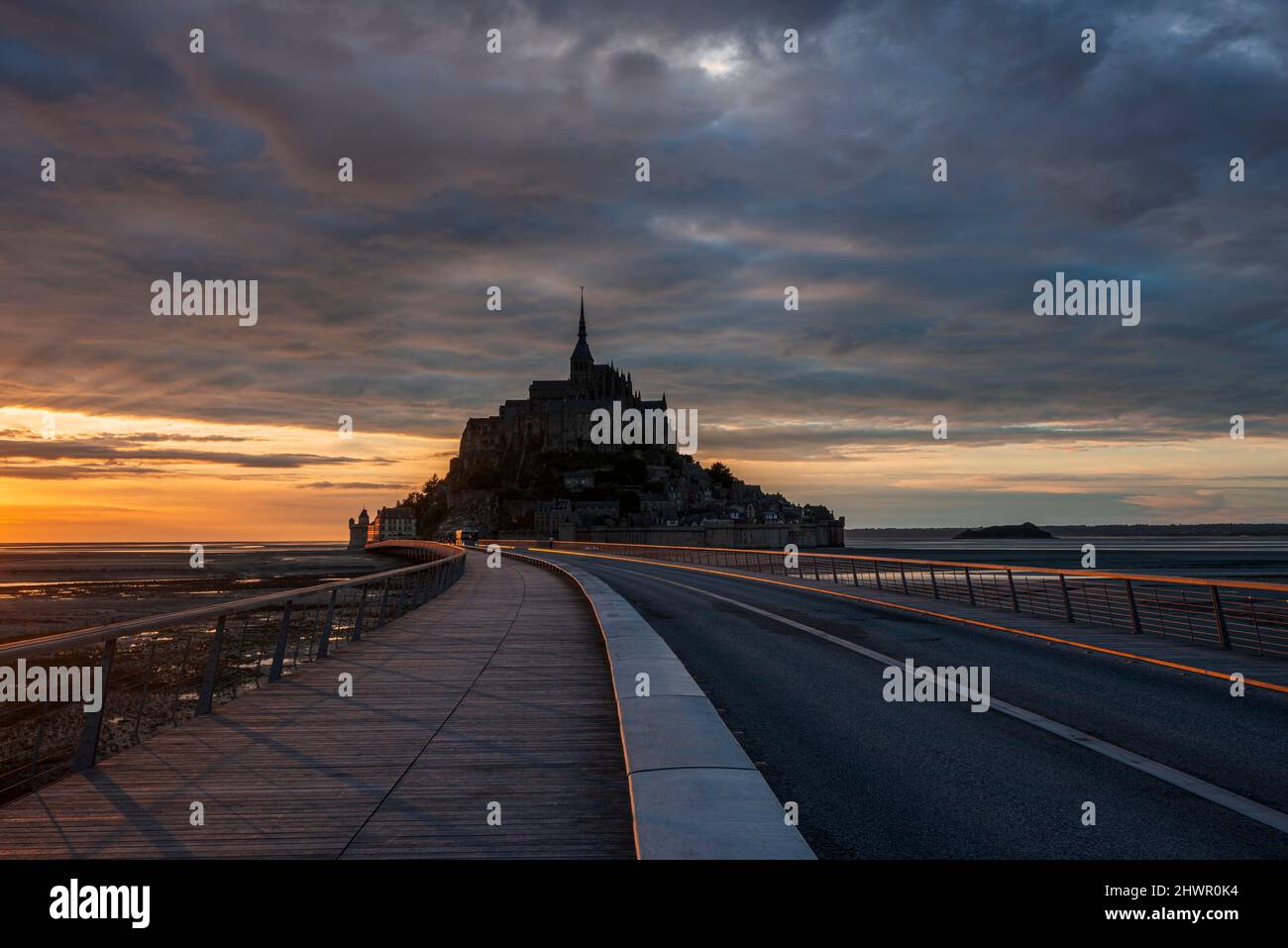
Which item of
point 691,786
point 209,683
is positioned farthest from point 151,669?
point 691,786

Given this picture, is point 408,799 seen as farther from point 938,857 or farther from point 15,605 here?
point 15,605

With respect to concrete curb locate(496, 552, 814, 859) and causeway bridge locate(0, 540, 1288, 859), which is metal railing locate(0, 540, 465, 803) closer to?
causeway bridge locate(0, 540, 1288, 859)

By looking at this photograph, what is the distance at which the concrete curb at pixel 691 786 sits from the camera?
4664mm

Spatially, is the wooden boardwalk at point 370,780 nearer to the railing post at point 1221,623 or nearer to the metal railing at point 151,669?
A: the metal railing at point 151,669

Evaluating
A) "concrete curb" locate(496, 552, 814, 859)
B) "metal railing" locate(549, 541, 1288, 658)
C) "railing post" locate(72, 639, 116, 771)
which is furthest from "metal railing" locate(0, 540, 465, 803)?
"metal railing" locate(549, 541, 1288, 658)

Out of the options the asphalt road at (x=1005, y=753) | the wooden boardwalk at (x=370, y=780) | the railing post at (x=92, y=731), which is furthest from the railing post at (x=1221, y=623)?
the railing post at (x=92, y=731)

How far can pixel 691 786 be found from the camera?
5793 mm

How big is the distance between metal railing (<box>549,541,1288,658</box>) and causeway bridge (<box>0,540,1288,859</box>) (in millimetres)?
836

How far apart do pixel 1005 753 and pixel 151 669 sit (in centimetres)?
761

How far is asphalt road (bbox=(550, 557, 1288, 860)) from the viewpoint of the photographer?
5.62 meters

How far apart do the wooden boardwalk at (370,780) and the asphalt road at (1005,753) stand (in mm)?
1548

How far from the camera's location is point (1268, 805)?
6270mm

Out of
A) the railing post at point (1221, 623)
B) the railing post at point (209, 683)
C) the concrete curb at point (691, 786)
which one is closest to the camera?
the concrete curb at point (691, 786)
